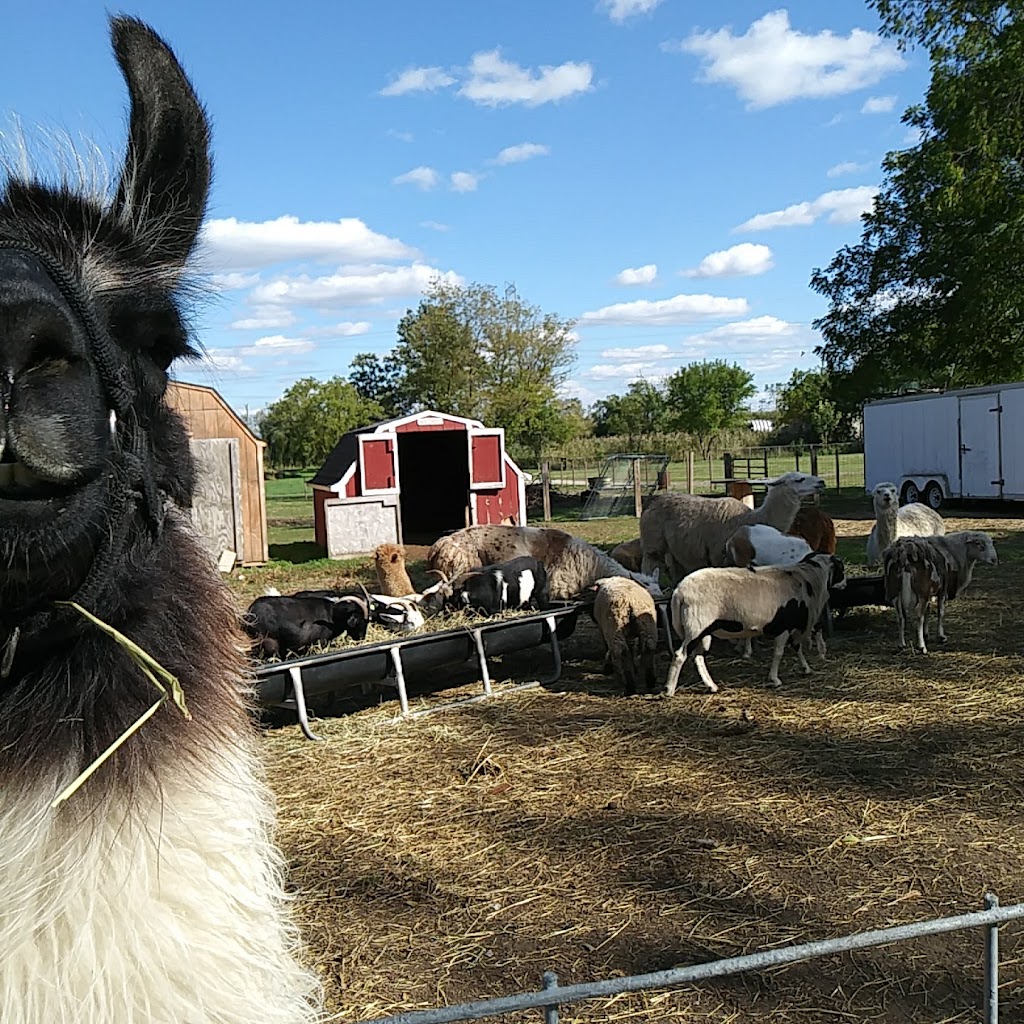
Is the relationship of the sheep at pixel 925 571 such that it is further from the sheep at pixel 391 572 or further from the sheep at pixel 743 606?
the sheep at pixel 391 572

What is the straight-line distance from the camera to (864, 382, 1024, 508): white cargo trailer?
22.2 metres

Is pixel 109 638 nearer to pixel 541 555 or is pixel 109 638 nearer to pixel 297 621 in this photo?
pixel 297 621

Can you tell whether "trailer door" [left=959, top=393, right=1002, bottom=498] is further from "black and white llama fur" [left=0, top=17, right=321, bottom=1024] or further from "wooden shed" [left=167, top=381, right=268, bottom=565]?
"black and white llama fur" [left=0, top=17, right=321, bottom=1024]

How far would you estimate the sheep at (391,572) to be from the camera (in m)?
12.2

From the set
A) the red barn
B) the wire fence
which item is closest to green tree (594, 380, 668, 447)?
the red barn

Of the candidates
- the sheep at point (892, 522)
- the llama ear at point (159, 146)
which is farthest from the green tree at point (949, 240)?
the llama ear at point (159, 146)

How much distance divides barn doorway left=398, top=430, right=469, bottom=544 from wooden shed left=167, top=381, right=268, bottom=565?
858cm

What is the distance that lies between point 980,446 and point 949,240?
7.19 metres

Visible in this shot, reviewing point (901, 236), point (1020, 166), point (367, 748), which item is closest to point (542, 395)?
point (901, 236)

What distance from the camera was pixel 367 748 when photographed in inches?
285

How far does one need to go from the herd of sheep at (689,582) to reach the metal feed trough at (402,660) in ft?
1.90

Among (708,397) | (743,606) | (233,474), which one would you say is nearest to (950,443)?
(233,474)

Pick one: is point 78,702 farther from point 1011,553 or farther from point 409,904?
point 1011,553

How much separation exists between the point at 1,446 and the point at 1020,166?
904 inches
